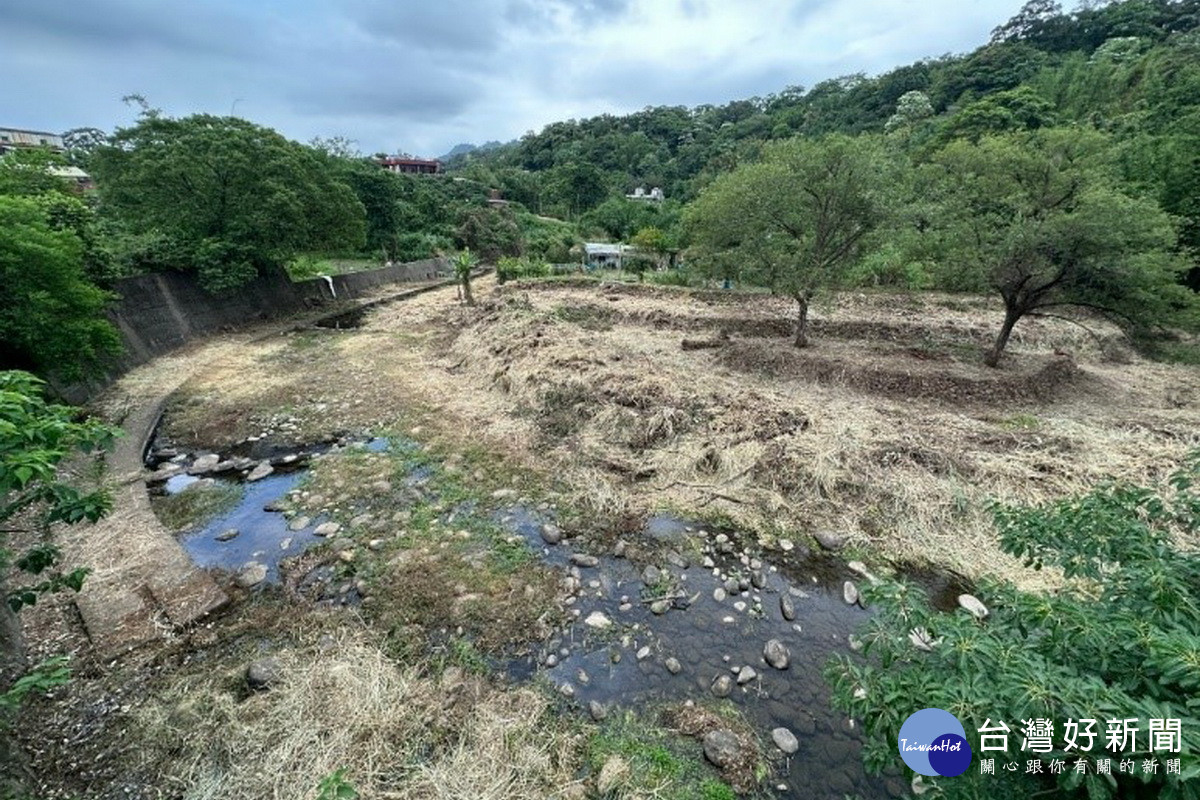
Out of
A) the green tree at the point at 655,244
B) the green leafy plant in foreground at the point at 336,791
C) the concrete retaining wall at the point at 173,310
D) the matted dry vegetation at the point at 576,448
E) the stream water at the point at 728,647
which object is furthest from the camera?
the green tree at the point at 655,244

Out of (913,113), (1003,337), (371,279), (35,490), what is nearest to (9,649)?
(35,490)

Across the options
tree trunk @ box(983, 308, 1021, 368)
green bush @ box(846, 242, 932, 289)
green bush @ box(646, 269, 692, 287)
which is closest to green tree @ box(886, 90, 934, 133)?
green bush @ box(846, 242, 932, 289)

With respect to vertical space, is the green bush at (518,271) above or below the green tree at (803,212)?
below

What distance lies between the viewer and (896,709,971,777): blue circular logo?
1.77m

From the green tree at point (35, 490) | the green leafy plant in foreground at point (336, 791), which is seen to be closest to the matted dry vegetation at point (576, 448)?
the green leafy plant in foreground at point (336, 791)

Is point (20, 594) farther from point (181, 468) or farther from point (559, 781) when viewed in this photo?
point (181, 468)

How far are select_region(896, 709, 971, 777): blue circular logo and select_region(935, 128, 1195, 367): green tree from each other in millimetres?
10569

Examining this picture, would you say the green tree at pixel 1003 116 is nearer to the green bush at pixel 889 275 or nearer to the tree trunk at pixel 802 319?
the green bush at pixel 889 275

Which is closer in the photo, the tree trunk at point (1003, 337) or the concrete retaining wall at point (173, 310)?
the tree trunk at point (1003, 337)

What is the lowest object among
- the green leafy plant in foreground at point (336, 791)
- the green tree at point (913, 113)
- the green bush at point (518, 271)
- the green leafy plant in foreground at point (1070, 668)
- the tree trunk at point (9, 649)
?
the green leafy plant in foreground at point (336, 791)

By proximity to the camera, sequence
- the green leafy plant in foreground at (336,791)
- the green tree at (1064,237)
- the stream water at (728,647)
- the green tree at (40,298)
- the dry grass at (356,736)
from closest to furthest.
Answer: the green leafy plant in foreground at (336,791) → the dry grass at (356,736) → the stream water at (728,647) → the green tree at (40,298) → the green tree at (1064,237)

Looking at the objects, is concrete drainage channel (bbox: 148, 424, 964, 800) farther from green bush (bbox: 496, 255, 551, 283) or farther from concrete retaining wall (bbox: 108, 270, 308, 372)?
green bush (bbox: 496, 255, 551, 283)

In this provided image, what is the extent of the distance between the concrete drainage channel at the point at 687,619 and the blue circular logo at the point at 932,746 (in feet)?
6.06

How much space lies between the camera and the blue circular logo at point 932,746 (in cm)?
177
